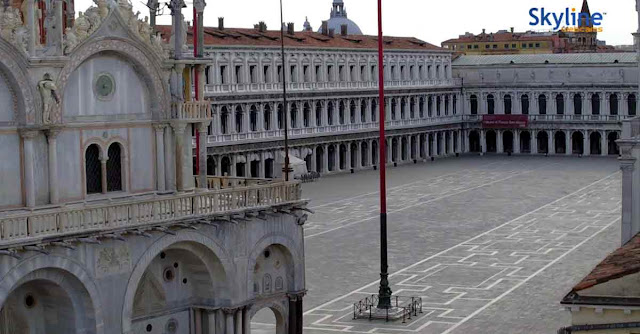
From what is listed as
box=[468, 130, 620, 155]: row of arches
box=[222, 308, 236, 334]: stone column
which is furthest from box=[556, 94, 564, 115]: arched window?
box=[222, 308, 236, 334]: stone column

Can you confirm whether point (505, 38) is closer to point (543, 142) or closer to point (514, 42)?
point (514, 42)

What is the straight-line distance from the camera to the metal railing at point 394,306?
40.6 m

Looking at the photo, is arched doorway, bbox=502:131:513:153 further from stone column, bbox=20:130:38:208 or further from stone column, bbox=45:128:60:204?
stone column, bbox=20:130:38:208

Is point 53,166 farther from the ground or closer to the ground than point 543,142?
farther from the ground

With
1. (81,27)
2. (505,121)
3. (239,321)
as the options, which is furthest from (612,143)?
(81,27)

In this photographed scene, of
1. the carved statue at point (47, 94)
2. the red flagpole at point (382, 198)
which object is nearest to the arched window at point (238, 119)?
the red flagpole at point (382, 198)

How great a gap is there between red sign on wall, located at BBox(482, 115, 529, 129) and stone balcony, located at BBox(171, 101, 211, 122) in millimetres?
80409

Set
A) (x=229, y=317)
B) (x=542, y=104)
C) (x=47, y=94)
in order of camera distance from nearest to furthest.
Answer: (x=47, y=94)
(x=229, y=317)
(x=542, y=104)

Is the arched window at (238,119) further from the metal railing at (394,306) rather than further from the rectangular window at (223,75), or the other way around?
the metal railing at (394,306)

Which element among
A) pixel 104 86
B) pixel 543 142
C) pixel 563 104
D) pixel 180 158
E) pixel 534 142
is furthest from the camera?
pixel 543 142

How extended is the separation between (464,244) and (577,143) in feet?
184

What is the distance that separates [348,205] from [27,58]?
4499 centimetres

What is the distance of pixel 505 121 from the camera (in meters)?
111

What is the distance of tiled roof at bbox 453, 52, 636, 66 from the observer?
109438 mm
